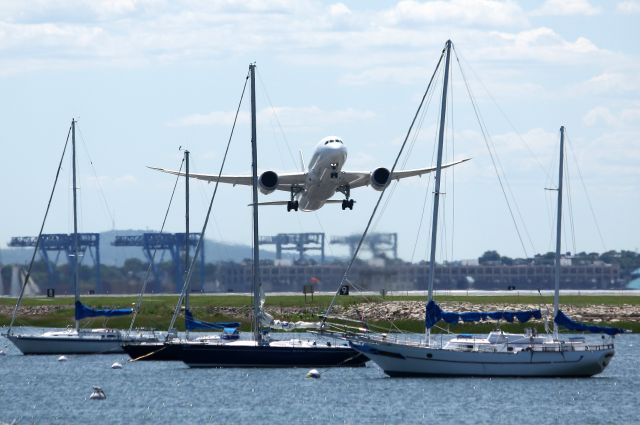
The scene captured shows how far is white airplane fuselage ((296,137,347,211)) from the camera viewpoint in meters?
70.8

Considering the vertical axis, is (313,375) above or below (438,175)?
below

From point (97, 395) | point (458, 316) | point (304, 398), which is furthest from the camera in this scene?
point (458, 316)

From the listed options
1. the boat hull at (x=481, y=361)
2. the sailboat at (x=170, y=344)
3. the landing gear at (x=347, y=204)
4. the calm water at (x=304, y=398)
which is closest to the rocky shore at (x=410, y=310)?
the landing gear at (x=347, y=204)

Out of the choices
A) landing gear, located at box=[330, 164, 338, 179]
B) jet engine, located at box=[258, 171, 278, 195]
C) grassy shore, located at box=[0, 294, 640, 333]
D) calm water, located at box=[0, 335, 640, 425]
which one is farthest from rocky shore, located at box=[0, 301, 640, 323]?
calm water, located at box=[0, 335, 640, 425]

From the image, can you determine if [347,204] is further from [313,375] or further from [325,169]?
[313,375]

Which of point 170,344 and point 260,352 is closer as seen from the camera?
point 260,352

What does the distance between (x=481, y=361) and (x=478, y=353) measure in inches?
12.3

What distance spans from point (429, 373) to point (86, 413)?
1345 centimetres

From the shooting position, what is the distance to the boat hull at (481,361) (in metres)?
56.6

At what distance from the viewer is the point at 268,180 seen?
76.7 meters

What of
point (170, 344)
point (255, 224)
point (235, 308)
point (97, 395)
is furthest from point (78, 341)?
point (235, 308)

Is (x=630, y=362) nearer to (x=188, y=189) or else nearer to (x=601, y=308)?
(x=188, y=189)

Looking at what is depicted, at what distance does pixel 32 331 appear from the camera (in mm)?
96375

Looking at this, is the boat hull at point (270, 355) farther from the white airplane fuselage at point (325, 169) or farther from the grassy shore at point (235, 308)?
the grassy shore at point (235, 308)
